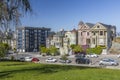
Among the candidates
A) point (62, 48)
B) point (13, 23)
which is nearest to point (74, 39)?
point (62, 48)

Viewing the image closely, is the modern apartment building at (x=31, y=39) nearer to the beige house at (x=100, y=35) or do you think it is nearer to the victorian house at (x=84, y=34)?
the victorian house at (x=84, y=34)

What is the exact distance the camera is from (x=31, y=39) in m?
164

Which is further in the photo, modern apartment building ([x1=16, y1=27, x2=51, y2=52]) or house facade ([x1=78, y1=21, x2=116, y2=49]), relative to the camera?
modern apartment building ([x1=16, y1=27, x2=51, y2=52])

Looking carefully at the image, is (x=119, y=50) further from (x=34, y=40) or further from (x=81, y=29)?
(x=34, y=40)

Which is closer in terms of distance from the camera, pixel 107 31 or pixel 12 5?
pixel 12 5

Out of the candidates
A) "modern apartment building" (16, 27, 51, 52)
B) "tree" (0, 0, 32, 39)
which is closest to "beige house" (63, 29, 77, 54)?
"modern apartment building" (16, 27, 51, 52)

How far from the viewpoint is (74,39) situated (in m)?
117

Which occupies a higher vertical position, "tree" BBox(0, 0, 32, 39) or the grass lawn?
"tree" BBox(0, 0, 32, 39)


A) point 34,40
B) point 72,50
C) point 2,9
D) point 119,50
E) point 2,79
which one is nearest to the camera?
point 2,79

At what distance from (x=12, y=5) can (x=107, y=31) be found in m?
88.8

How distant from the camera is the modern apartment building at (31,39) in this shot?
159500mm

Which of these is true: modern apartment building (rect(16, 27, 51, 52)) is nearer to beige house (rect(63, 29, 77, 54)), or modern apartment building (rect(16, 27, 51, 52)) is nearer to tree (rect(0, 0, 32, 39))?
beige house (rect(63, 29, 77, 54))

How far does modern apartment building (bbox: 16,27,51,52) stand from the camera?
15950cm

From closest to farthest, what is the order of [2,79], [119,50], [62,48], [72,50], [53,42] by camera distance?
[2,79] → [119,50] → [72,50] → [62,48] → [53,42]
